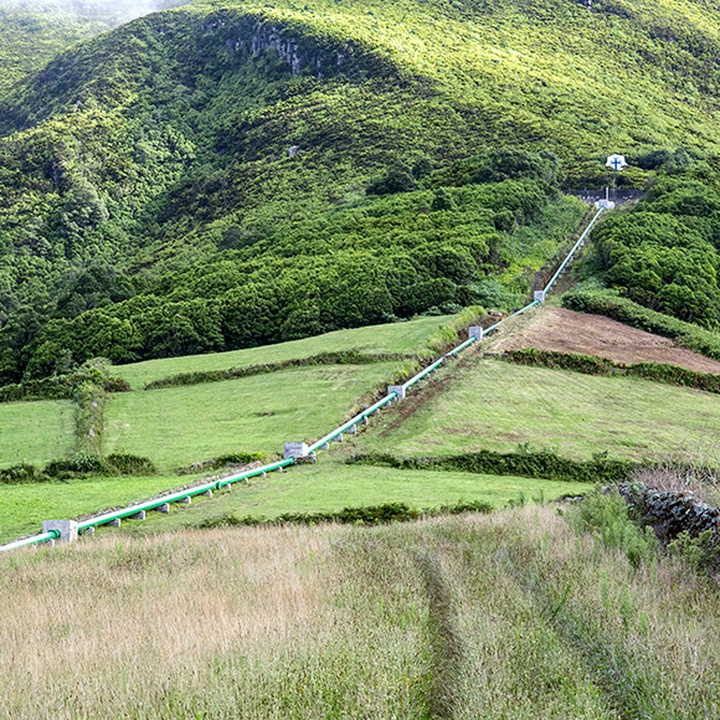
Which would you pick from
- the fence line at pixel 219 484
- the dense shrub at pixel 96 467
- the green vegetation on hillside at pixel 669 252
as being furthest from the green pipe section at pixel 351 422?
the green vegetation on hillside at pixel 669 252

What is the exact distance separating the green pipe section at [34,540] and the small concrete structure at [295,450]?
11.1 meters

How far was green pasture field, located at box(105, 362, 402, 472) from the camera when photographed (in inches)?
1226

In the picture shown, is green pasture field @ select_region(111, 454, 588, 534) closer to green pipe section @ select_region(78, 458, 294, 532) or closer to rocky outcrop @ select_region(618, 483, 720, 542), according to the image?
green pipe section @ select_region(78, 458, 294, 532)

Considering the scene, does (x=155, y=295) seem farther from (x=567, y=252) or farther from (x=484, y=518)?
(x=484, y=518)

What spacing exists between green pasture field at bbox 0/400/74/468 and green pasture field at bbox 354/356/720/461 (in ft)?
38.0

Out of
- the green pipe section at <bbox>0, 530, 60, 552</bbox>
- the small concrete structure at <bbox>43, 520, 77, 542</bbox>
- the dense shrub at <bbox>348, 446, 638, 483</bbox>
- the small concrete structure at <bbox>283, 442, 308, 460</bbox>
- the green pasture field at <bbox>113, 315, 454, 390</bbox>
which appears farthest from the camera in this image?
the green pasture field at <bbox>113, 315, 454, 390</bbox>

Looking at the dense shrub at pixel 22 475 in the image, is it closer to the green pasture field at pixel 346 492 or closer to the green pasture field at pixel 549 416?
the green pasture field at pixel 346 492

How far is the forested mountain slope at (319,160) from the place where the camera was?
59.2m

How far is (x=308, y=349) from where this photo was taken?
44938 mm

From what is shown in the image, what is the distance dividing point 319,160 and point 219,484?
10054 centimetres

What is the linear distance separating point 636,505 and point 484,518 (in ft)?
9.51

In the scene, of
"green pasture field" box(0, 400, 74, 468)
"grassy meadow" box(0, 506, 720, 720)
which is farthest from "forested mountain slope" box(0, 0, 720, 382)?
"grassy meadow" box(0, 506, 720, 720)

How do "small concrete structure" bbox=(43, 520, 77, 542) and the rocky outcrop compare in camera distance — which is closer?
the rocky outcrop

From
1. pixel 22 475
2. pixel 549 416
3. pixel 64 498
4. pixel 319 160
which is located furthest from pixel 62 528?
pixel 319 160
